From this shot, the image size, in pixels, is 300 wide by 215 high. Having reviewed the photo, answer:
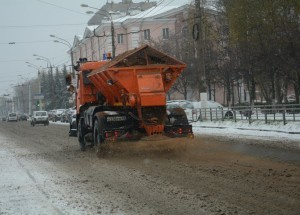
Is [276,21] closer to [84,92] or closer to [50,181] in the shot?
[84,92]

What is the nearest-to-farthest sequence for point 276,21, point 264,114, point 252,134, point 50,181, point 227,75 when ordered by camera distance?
point 50,181, point 252,134, point 264,114, point 276,21, point 227,75

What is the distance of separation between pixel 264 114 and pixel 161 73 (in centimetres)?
1166

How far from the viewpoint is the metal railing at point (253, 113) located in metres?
22.9

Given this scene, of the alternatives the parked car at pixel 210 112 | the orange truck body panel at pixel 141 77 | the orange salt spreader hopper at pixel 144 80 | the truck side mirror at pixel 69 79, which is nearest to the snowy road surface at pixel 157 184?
the orange salt spreader hopper at pixel 144 80

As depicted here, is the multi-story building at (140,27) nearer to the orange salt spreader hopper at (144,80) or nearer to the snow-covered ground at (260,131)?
the snow-covered ground at (260,131)

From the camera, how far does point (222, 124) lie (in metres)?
29.2

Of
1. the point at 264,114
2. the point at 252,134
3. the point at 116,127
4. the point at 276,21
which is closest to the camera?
the point at 116,127

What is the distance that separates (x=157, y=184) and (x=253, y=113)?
17.4 metres

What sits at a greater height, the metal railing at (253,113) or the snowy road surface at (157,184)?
the metal railing at (253,113)

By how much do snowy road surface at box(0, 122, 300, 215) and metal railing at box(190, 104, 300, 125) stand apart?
7.76 meters

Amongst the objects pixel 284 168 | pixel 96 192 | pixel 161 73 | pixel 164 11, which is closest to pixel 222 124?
pixel 161 73

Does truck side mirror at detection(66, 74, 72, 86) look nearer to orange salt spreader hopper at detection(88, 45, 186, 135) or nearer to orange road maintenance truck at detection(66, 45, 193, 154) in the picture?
orange road maintenance truck at detection(66, 45, 193, 154)

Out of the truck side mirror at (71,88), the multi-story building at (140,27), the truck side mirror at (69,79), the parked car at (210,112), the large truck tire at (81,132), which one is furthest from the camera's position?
the multi-story building at (140,27)

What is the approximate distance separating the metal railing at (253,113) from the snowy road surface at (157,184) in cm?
776
